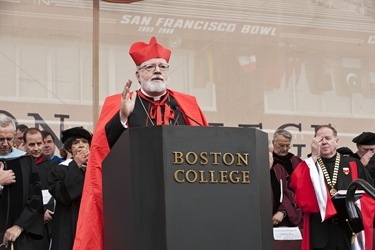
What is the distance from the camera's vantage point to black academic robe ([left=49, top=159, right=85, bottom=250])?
25.6ft

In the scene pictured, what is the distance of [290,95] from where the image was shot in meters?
11.8

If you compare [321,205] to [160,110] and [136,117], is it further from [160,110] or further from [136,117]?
[136,117]

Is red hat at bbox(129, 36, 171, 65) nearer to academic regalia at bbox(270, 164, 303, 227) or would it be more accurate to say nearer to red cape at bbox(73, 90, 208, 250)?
red cape at bbox(73, 90, 208, 250)

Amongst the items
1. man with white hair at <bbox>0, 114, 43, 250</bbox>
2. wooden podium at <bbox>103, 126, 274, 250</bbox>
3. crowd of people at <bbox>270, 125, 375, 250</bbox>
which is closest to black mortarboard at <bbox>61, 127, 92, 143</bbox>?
man with white hair at <bbox>0, 114, 43, 250</bbox>

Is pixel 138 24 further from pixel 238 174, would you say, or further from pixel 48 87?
pixel 238 174

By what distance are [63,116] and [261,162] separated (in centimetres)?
626

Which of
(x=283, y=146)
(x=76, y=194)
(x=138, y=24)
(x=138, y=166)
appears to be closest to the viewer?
(x=138, y=166)

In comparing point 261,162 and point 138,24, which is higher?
point 138,24

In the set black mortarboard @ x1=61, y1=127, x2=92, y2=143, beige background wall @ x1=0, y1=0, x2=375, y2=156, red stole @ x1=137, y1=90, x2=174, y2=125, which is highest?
beige background wall @ x1=0, y1=0, x2=375, y2=156

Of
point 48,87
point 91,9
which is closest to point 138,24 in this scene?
point 91,9

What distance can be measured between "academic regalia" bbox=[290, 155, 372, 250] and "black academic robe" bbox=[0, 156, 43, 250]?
2468mm

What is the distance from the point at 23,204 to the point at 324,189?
278 centimetres

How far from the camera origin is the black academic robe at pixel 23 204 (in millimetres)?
7621

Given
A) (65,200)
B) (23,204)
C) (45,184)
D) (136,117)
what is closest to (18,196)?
(23,204)
